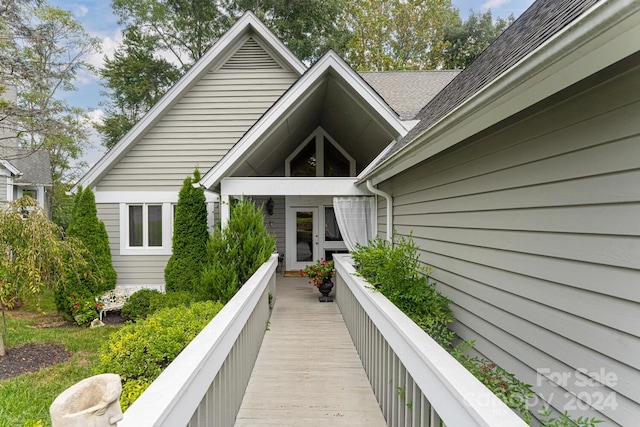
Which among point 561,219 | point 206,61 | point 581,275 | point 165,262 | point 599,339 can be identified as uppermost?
point 206,61

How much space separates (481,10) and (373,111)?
21125mm

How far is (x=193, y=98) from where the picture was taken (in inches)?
345

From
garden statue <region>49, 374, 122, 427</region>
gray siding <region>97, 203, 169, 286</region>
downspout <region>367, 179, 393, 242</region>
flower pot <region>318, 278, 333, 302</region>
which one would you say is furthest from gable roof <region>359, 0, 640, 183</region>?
gray siding <region>97, 203, 169, 286</region>

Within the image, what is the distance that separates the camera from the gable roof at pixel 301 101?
6.21 m

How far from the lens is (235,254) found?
5.35m

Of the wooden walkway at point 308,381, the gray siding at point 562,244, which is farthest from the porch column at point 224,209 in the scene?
the gray siding at point 562,244

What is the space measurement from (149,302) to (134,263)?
62.4 inches

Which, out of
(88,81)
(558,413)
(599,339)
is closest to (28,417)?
(558,413)

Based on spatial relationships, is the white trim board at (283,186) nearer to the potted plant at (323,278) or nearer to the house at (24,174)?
the potted plant at (323,278)

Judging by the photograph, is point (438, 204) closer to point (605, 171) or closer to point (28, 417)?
point (605, 171)

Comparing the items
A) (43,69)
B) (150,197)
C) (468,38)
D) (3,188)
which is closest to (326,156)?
(150,197)

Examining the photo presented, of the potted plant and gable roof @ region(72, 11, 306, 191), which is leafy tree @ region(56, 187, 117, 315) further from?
the potted plant

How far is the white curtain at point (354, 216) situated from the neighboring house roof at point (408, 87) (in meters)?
1.97

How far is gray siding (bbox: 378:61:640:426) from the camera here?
1620mm
